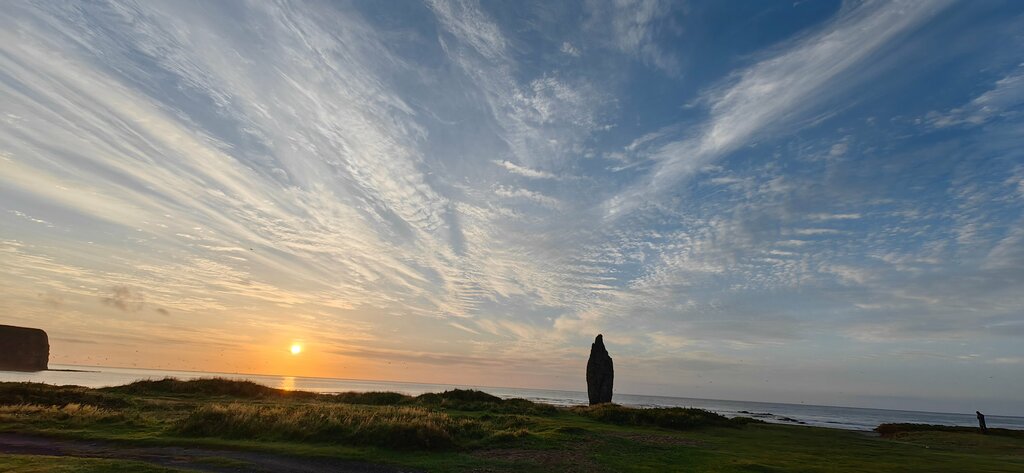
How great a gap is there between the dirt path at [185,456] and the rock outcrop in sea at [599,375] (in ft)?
180

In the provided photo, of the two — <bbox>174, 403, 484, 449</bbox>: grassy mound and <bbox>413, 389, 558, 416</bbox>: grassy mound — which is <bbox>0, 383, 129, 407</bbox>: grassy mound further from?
<bbox>413, 389, 558, 416</bbox>: grassy mound

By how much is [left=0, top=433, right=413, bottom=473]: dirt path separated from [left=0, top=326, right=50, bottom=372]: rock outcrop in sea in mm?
187782

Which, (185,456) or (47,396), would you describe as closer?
(185,456)

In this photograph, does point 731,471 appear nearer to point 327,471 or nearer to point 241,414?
point 327,471

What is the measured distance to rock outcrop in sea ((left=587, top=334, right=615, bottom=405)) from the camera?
70.2 m

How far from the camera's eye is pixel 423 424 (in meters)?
25.6

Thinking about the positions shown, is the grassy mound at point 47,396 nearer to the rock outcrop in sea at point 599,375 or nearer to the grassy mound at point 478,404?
the grassy mound at point 478,404

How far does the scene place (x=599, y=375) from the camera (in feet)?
230

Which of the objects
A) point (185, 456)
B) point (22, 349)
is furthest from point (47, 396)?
point (22, 349)

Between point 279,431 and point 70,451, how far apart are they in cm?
835

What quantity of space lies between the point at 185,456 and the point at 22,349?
201 m

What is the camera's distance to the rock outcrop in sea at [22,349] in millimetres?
148750

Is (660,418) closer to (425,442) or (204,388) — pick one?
(425,442)

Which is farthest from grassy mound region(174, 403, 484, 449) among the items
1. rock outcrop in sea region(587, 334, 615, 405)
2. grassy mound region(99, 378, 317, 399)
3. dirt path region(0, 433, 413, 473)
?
rock outcrop in sea region(587, 334, 615, 405)
